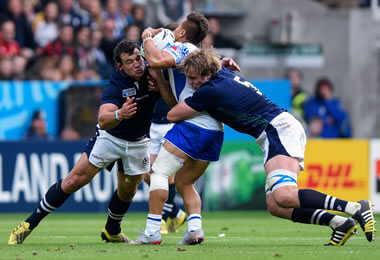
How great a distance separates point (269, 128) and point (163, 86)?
4.08 feet

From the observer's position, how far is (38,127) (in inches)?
649

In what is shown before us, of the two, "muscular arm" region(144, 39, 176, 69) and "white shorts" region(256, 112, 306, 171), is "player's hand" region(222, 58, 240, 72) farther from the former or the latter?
"white shorts" region(256, 112, 306, 171)

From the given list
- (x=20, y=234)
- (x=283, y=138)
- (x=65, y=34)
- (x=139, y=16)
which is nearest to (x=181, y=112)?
(x=283, y=138)

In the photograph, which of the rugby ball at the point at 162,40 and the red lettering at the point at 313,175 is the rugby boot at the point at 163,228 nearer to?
the rugby ball at the point at 162,40

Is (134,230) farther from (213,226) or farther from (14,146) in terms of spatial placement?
(14,146)

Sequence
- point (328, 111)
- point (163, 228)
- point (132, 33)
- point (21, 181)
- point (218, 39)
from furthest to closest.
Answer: point (218, 39)
point (328, 111)
point (132, 33)
point (21, 181)
point (163, 228)

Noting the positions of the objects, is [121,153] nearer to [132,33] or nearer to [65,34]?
[65,34]

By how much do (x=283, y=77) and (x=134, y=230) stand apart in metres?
9.28

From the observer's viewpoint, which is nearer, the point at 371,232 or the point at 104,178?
the point at 371,232

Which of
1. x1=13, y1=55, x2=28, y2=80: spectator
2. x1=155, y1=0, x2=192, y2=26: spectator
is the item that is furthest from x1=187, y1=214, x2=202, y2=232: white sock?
x1=155, y1=0, x2=192, y2=26: spectator

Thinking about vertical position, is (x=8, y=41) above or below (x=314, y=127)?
above

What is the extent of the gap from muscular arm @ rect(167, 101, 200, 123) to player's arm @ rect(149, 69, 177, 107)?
32cm

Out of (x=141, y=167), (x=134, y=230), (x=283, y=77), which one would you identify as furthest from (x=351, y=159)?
(x=141, y=167)

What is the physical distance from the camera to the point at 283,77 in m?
20.3
